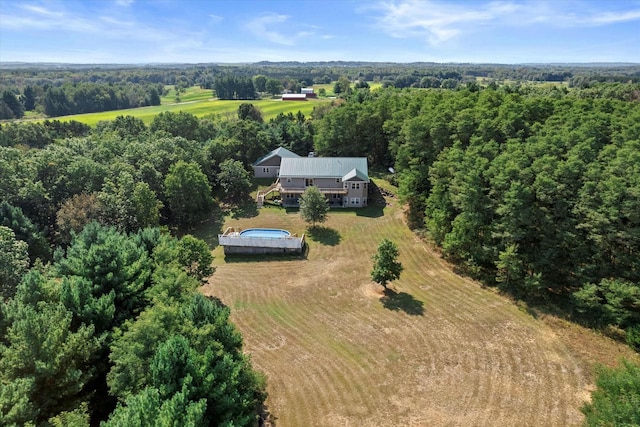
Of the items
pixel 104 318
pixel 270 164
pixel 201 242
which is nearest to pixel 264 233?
pixel 201 242

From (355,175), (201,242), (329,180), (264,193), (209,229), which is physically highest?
(355,175)

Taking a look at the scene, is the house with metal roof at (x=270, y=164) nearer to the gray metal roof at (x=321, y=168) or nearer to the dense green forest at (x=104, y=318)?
the gray metal roof at (x=321, y=168)

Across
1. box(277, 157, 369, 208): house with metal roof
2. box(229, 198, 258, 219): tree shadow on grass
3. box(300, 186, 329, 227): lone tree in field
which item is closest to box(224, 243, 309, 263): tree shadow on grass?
box(300, 186, 329, 227): lone tree in field

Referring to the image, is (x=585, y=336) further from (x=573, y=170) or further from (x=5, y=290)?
(x=5, y=290)

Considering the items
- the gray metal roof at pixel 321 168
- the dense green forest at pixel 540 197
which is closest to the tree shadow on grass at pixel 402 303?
the dense green forest at pixel 540 197

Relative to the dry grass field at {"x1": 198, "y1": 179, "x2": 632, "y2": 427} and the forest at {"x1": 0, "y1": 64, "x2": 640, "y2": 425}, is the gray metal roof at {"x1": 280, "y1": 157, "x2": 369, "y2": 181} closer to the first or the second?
the forest at {"x1": 0, "y1": 64, "x2": 640, "y2": 425}

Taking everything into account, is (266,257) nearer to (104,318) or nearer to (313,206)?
(313,206)

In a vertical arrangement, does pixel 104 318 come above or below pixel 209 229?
above
